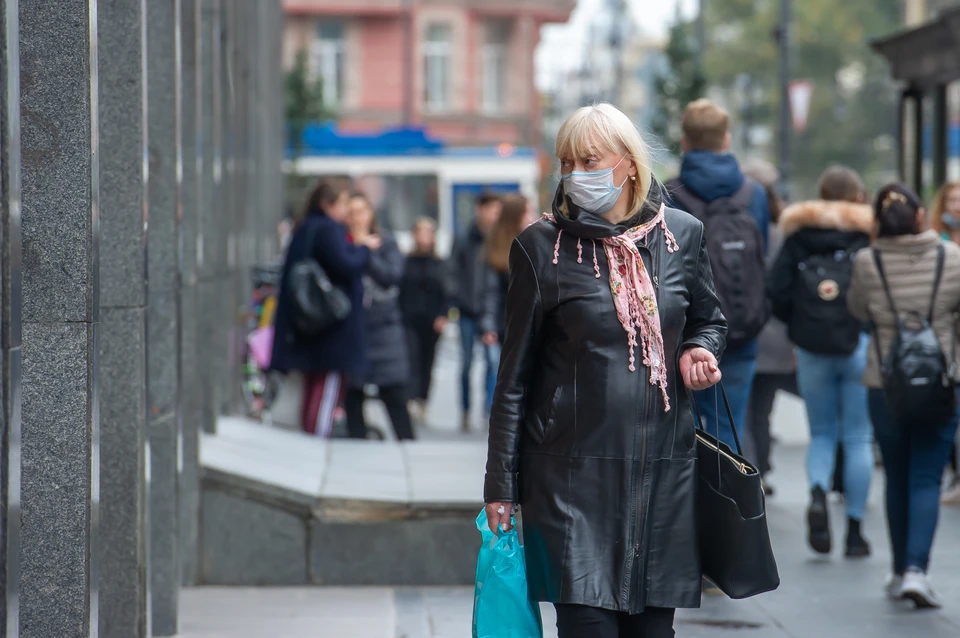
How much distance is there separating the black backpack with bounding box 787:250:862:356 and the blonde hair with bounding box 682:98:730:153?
125cm

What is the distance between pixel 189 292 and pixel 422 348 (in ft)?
25.1

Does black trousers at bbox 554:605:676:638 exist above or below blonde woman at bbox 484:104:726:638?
below

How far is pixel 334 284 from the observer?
32.9 ft

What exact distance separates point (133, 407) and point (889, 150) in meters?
66.0

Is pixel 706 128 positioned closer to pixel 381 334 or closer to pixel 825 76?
pixel 381 334

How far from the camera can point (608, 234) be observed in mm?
3912

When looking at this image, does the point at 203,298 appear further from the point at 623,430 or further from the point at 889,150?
the point at 889,150

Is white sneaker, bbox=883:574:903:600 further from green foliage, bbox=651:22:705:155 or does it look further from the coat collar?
green foliage, bbox=651:22:705:155

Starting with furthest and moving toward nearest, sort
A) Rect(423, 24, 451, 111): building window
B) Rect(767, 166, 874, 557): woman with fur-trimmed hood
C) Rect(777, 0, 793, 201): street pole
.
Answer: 1. Rect(423, 24, 451, 111): building window
2. Rect(777, 0, 793, 201): street pole
3. Rect(767, 166, 874, 557): woman with fur-trimmed hood

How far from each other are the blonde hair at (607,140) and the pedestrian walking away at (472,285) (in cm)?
877

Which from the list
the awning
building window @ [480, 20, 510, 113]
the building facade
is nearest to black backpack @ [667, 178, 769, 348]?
the awning

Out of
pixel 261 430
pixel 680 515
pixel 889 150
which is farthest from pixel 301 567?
pixel 889 150

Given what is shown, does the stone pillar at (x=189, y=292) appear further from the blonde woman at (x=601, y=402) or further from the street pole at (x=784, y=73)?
the street pole at (x=784, y=73)

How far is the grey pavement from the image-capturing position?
631cm
